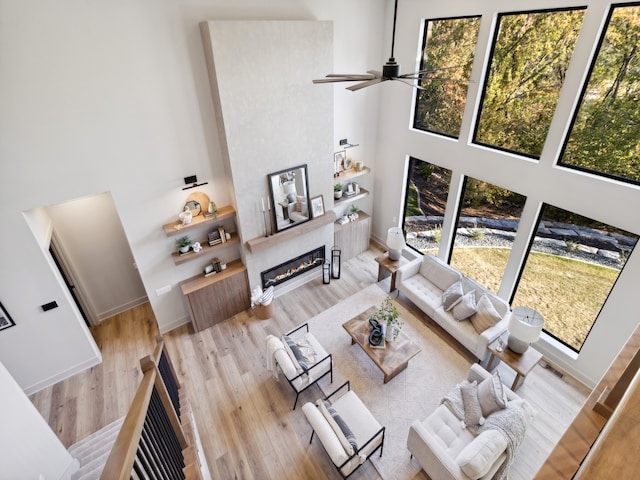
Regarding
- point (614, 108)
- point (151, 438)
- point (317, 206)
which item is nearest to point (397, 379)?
point (317, 206)

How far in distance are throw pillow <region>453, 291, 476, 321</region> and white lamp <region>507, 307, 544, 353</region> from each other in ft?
2.30

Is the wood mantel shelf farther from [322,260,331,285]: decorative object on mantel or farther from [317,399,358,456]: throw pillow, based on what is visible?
[317,399,358,456]: throw pillow

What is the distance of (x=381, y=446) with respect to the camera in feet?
13.2

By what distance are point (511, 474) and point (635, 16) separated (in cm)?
517

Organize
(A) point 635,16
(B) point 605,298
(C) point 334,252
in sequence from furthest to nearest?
(C) point 334,252
(B) point 605,298
(A) point 635,16

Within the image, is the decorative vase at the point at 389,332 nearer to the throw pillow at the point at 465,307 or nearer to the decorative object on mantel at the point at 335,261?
the throw pillow at the point at 465,307

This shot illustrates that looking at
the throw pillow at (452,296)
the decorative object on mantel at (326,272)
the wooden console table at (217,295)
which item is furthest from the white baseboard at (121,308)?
the throw pillow at (452,296)

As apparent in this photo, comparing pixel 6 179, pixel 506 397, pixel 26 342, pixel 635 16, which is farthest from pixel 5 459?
pixel 635 16

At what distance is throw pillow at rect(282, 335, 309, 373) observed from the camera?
14.8 ft

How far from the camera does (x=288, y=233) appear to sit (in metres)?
5.88

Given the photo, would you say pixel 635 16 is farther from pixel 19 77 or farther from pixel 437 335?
pixel 19 77

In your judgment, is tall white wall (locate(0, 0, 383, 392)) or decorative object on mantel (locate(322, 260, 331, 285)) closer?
tall white wall (locate(0, 0, 383, 392))

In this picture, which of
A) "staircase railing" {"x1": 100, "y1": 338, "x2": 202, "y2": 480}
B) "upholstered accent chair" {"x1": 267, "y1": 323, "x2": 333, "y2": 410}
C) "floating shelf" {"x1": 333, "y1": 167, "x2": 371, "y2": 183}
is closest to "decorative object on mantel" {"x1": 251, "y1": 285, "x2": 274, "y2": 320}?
"upholstered accent chair" {"x1": 267, "y1": 323, "x2": 333, "y2": 410}

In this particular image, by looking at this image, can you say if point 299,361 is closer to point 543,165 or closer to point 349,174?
point 349,174
